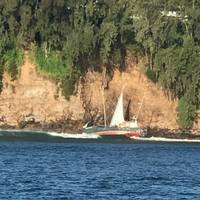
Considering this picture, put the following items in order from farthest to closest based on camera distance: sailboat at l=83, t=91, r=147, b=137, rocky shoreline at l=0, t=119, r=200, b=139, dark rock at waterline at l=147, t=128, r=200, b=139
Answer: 1. dark rock at waterline at l=147, t=128, r=200, b=139
2. rocky shoreline at l=0, t=119, r=200, b=139
3. sailboat at l=83, t=91, r=147, b=137

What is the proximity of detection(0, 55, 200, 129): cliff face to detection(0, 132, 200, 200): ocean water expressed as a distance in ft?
37.7

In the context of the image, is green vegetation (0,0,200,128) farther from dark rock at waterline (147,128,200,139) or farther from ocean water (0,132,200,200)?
ocean water (0,132,200,200)

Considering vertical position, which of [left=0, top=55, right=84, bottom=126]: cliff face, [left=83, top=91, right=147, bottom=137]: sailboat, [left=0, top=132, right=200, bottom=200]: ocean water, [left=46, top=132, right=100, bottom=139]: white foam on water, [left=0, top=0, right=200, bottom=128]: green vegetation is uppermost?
[left=0, top=0, right=200, bottom=128]: green vegetation

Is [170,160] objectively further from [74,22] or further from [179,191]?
[74,22]

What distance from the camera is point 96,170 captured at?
6166cm

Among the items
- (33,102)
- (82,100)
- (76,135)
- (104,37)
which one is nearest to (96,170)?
(76,135)

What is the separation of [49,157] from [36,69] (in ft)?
119

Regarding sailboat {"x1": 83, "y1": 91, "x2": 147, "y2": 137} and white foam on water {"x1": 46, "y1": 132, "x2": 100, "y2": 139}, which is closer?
white foam on water {"x1": 46, "y1": 132, "x2": 100, "y2": 139}

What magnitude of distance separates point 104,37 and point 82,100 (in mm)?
7866

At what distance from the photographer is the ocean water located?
49719mm

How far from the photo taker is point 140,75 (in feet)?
358

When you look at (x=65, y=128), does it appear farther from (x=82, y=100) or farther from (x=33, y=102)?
(x=33, y=102)

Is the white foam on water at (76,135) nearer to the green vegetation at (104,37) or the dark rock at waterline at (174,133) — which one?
the green vegetation at (104,37)

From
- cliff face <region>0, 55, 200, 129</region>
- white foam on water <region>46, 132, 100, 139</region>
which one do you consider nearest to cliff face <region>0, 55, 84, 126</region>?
cliff face <region>0, 55, 200, 129</region>
